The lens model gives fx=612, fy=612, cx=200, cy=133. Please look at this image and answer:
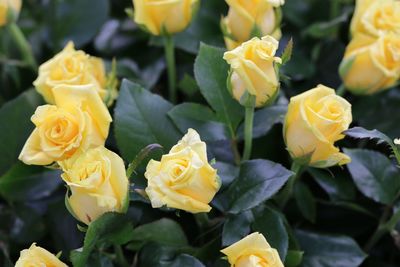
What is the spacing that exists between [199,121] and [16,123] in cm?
20

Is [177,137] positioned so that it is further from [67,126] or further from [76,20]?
[76,20]

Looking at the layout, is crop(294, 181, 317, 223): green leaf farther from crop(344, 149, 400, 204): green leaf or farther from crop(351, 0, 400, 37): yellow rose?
crop(351, 0, 400, 37): yellow rose

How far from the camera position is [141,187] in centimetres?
58

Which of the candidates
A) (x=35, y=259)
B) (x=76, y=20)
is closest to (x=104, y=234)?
(x=35, y=259)

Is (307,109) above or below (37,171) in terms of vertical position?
above

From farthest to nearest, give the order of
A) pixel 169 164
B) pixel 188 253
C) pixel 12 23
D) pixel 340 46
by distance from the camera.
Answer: pixel 340 46, pixel 12 23, pixel 188 253, pixel 169 164

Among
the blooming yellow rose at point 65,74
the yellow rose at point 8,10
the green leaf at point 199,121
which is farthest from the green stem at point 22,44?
the green leaf at point 199,121

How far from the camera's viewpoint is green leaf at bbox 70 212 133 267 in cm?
49

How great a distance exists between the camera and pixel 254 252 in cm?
48

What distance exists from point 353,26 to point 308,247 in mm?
245

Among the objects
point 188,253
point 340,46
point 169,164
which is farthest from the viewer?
point 340,46

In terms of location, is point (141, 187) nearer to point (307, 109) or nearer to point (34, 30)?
point (307, 109)

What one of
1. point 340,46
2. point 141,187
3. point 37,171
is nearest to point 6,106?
point 37,171

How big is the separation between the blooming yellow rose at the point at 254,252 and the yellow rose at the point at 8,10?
0.39 metres
